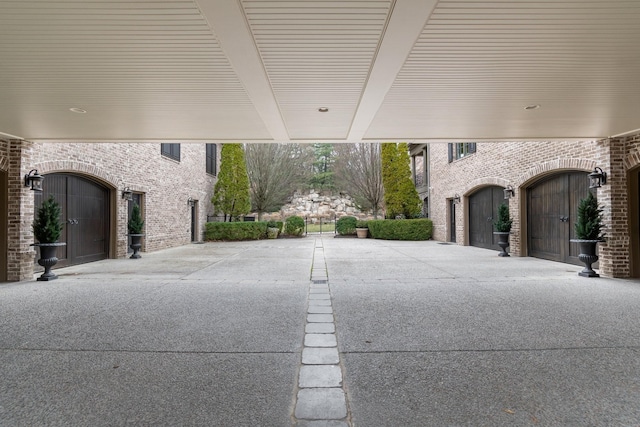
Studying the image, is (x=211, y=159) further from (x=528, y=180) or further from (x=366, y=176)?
(x=528, y=180)

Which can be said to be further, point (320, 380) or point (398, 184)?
point (398, 184)

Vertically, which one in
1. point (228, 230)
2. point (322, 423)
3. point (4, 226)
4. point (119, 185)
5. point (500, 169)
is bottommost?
point (322, 423)

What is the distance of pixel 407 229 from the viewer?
1669cm

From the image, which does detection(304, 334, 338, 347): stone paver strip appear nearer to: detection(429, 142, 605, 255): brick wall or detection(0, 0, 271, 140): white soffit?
detection(0, 0, 271, 140): white soffit

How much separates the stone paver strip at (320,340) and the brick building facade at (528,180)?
610 centimetres

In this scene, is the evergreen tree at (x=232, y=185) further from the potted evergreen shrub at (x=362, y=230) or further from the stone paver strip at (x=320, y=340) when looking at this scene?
the stone paver strip at (x=320, y=340)

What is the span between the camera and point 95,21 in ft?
9.37

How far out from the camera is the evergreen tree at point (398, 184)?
57.5ft

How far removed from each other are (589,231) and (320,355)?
6.04 m

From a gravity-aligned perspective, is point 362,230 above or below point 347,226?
below

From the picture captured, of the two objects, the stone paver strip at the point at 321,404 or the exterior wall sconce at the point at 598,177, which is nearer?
the stone paver strip at the point at 321,404

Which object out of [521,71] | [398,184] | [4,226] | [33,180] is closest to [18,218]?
[4,226]

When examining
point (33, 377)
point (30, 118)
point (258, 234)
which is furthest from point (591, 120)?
point (258, 234)

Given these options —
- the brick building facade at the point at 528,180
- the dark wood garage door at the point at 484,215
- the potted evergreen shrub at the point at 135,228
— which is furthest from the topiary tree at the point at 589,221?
the potted evergreen shrub at the point at 135,228
